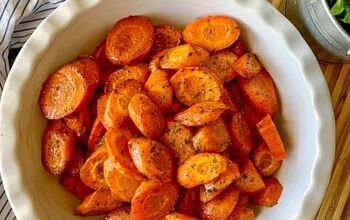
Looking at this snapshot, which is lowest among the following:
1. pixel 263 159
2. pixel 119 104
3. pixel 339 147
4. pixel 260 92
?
pixel 339 147

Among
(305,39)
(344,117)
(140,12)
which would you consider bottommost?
(344,117)

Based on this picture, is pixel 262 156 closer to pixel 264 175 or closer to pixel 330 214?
pixel 264 175

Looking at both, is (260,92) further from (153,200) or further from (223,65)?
(153,200)

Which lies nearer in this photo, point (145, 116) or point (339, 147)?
point (145, 116)

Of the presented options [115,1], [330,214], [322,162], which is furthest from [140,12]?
[330,214]

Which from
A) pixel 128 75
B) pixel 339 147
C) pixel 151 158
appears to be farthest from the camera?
pixel 339 147

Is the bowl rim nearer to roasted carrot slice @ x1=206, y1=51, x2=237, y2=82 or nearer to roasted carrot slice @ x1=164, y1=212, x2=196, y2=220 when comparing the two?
roasted carrot slice @ x1=206, y1=51, x2=237, y2=82

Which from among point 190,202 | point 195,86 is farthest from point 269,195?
point 195,86
